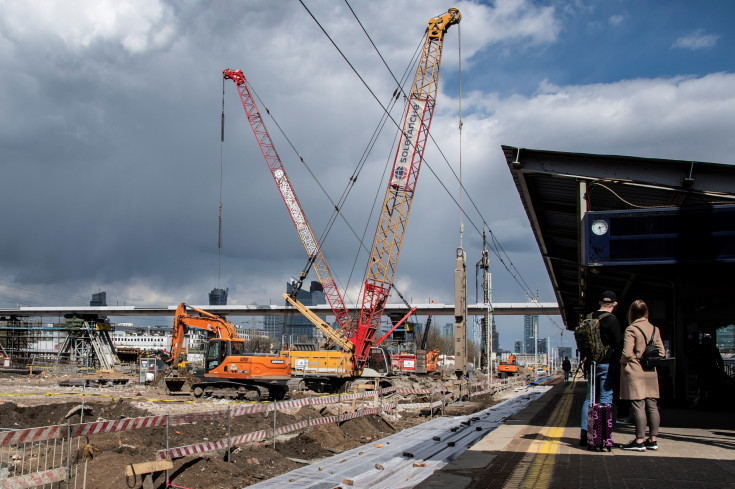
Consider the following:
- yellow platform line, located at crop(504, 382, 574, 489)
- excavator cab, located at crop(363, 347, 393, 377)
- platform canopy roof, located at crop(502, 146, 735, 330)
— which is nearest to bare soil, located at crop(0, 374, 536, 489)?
yellow platform line, located at crop(504, 382, 574, 489)

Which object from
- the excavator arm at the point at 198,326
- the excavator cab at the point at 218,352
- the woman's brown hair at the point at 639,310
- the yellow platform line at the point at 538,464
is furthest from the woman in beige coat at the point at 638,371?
the excavator arm at the point at 198,326

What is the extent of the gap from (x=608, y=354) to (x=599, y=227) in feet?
11.9

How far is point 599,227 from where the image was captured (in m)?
10.2

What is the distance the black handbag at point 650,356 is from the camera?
6.91 metres

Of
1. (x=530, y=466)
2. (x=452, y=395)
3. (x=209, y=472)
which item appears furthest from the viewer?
(x=452, y=395)

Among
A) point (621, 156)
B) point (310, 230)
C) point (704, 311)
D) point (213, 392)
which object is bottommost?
point (213, 392)

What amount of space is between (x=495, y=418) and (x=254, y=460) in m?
6.95

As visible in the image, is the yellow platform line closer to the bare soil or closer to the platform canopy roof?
the platform canopy roof

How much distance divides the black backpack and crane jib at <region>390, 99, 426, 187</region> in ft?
117

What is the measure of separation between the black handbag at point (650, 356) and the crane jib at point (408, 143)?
117 ft

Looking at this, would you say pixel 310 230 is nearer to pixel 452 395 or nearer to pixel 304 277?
pixel 304 277

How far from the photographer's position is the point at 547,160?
11492 mm

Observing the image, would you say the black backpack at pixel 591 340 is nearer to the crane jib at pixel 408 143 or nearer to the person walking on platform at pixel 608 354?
the person walking on platform at pixel 608 354

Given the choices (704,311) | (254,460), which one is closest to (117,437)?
(254,460)
